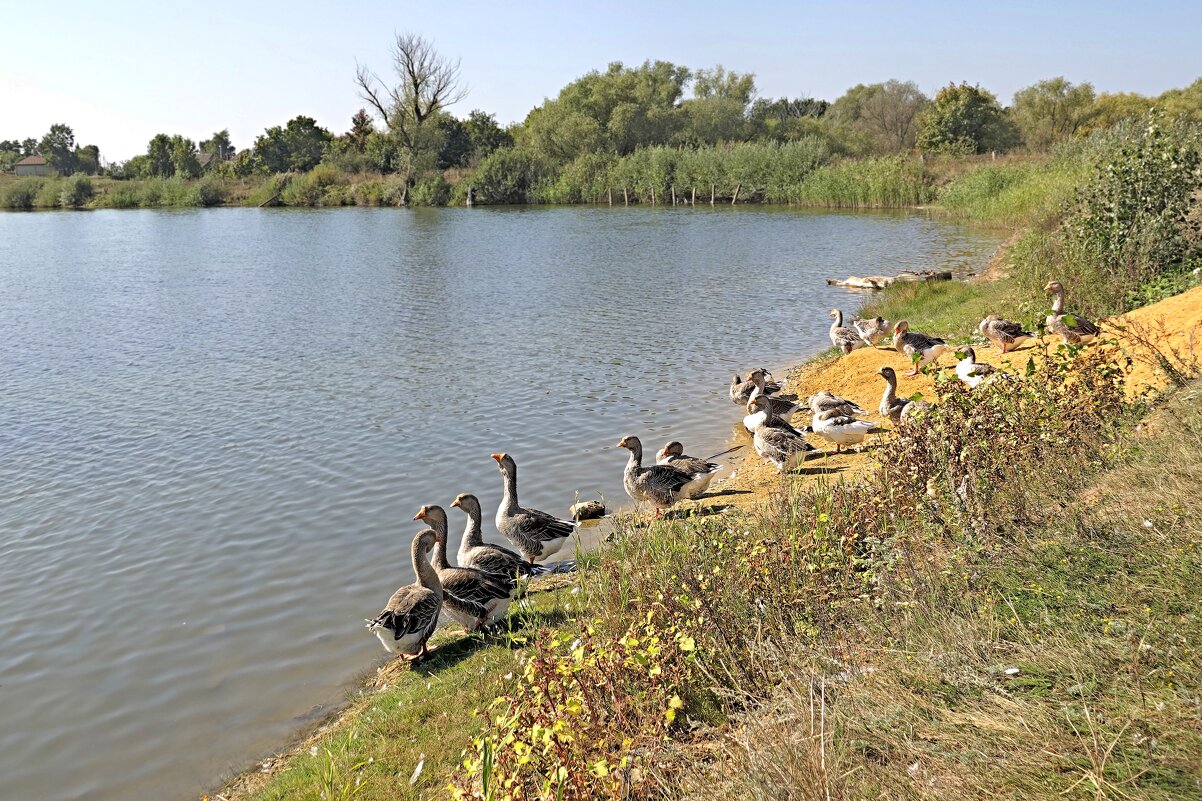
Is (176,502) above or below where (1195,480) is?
below

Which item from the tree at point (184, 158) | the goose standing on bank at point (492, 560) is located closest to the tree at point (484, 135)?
the tree at point (184, 158)

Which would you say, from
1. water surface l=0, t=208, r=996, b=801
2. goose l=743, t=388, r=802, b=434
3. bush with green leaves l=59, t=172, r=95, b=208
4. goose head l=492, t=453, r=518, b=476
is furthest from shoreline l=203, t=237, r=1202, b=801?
bush with green leaves l=59, t=172, r=95, b=208

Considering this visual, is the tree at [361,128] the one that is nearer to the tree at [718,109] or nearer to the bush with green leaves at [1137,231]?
the tree at [718,109]

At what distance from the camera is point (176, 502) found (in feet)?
42.0

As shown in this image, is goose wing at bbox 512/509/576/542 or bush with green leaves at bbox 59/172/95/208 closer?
goose wing at bbox 512/509/576/542

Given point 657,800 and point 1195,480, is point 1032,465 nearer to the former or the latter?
point 1195,480

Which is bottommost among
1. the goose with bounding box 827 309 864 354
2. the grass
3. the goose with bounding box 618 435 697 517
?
the grass

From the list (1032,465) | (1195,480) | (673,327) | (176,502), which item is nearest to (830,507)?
(1032,465)

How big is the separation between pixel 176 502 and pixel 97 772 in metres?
5.97

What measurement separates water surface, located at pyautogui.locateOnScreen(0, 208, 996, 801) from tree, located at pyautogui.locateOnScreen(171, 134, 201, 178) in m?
79.3

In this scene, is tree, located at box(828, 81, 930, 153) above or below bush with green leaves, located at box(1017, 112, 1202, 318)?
above

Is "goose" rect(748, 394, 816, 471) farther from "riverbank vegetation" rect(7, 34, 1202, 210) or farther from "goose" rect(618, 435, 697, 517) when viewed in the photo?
"riverbank vegetation" rect(7, 34, 1202, 210)

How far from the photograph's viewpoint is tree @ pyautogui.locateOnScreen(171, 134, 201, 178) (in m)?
109

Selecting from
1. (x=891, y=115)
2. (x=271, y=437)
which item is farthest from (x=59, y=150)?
(x=271, y=437)
